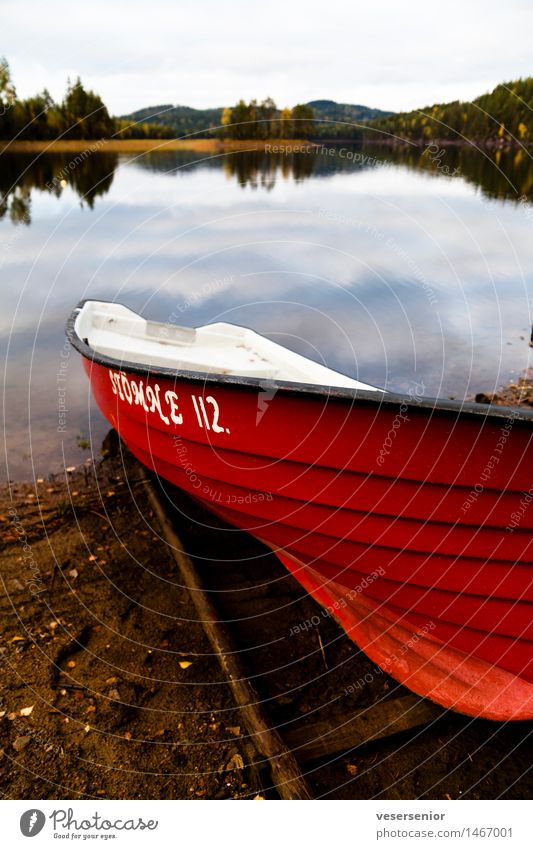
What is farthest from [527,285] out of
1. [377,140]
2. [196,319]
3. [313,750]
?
[377,140]

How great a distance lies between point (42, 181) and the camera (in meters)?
37.3

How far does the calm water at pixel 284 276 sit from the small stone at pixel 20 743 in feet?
11.1

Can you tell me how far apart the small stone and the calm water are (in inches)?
133

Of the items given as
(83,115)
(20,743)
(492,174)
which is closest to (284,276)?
(20,743)

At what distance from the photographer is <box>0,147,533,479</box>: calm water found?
9555 mm

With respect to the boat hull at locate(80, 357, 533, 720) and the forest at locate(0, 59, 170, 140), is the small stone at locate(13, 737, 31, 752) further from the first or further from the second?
the forest at locate(0, 59, 170, 140)

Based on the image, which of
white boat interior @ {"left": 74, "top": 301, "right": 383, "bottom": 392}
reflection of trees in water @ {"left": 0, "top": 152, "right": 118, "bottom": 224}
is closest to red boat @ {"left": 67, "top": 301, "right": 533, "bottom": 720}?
white boat interior @ {"left": 74, "top": 301, "right": 383, "bottom": 392}

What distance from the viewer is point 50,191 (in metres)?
35.1

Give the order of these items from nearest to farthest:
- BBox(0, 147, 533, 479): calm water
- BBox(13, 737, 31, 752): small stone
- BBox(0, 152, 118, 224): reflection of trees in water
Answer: BBox(13, 737, 31, 752): small stone → BBox(0, 147, 533, 479): calm water → BBox(0, 152, 118, 224): reflection of trees in water

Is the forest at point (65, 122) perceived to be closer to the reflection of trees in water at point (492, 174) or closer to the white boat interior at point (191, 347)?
the reflection of trees in water at point (492, 174)

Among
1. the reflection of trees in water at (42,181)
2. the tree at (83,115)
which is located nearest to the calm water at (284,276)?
the reflection of trees in water at (42,181)

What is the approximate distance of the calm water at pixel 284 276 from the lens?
955 cm

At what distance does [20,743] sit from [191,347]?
416 centimetres

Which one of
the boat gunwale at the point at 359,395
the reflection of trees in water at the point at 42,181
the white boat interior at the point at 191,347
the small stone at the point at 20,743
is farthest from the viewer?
the reflection of trees in water at the point at 42,181
